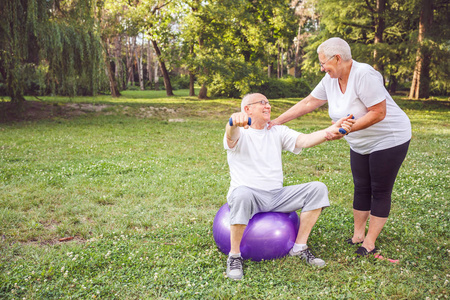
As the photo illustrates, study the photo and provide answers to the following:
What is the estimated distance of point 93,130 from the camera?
14.0 meters

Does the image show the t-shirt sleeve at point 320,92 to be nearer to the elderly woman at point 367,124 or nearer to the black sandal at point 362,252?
the elderly woman at point 367,124

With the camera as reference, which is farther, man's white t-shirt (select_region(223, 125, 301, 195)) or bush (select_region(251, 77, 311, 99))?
bush (select_region(251, 77, 311, 99))

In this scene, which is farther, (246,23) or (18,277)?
(246,23)

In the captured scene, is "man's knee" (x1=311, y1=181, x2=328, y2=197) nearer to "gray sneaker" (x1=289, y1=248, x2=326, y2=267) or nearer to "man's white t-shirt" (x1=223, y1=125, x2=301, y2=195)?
"man's white t-shirt" (x1=223, y1=125, x2=301, y2=195)

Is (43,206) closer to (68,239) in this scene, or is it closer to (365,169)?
(68,239)

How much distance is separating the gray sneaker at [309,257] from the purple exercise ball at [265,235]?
105 mm

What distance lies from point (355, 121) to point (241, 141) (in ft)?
4.13

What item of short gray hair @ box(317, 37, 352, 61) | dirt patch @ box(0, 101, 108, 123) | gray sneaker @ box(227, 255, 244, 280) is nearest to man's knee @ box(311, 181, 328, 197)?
gray sneaker @ box(227, 255, 244, 280)

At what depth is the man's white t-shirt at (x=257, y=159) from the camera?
160 inches

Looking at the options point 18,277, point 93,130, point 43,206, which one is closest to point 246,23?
point 93,130

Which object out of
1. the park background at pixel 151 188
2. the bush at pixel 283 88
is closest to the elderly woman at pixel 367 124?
the park background at pixel 151 188

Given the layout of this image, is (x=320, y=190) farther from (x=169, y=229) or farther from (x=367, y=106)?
(x=169, y=229)

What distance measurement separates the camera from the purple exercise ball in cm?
398

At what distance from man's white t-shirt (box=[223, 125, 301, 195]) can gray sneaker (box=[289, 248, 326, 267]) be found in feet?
2.67
